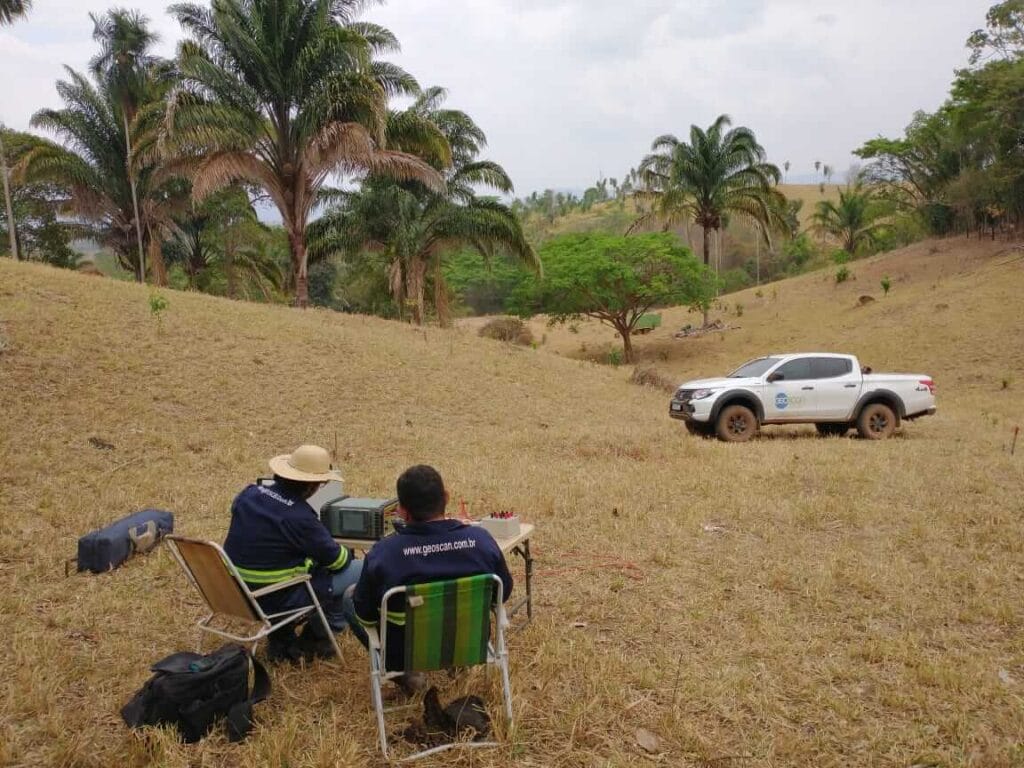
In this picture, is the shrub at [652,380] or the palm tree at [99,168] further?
the palm tree at [99,168]

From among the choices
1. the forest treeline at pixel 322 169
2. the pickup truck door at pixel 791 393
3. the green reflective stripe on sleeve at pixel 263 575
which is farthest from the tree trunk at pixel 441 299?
the green reflective stripe on sleeve at pixel 263 575

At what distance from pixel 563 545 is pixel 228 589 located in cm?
308

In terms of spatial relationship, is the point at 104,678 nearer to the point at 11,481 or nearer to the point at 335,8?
the point at 11,481

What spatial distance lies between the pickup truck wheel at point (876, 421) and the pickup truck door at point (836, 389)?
270mm

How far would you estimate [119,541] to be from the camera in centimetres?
541

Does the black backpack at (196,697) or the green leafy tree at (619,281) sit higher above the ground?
the green leafy tree at (619,281)

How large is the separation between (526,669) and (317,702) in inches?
42.3

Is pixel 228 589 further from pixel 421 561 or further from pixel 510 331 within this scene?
pixel 510 331

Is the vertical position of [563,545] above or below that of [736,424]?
below

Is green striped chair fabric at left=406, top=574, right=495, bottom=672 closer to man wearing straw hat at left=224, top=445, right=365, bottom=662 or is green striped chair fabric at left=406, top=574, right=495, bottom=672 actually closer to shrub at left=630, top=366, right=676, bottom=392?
man wearing straw hat at left=224, top=445, right=365, bottom=662

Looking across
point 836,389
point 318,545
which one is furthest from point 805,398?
point 318,545

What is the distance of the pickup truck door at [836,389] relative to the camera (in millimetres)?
11852

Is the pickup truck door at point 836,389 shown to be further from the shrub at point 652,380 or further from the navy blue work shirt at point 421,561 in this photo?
the navy blue work shirt at point 421,561

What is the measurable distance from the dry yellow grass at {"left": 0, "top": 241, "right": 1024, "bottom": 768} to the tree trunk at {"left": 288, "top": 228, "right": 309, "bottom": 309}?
11.1 ft
